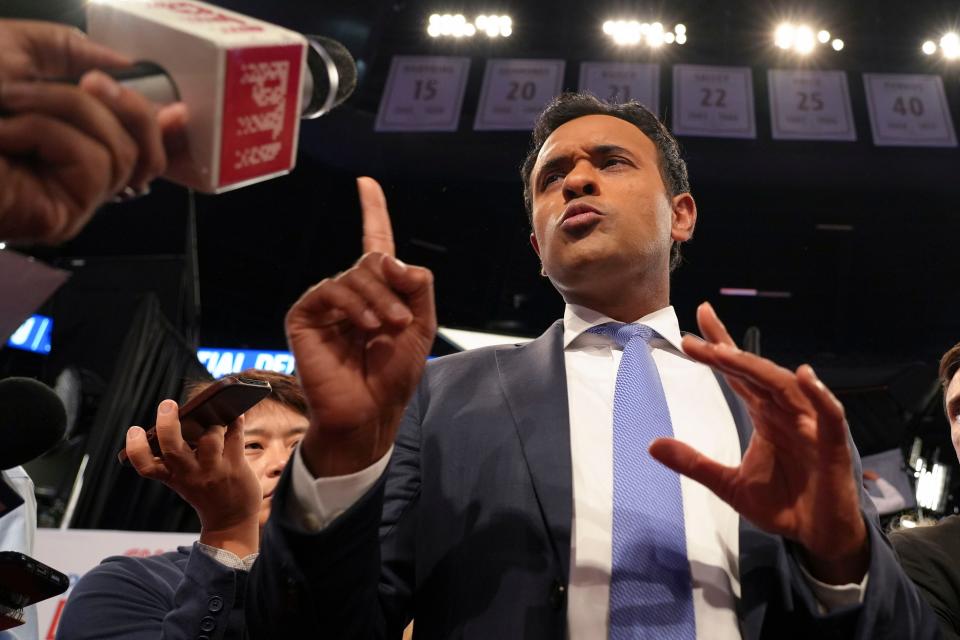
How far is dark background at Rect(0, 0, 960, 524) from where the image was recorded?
19.7 feet

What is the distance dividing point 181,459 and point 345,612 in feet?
1.41

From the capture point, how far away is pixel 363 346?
34.7 inches

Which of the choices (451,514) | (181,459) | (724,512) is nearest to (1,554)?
(181,459)

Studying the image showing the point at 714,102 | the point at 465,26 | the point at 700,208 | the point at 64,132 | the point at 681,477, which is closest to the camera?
the point at 64,132

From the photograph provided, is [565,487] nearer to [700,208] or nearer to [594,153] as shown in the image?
[594,153]

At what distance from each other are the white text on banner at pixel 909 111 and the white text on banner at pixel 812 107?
0.19 meters

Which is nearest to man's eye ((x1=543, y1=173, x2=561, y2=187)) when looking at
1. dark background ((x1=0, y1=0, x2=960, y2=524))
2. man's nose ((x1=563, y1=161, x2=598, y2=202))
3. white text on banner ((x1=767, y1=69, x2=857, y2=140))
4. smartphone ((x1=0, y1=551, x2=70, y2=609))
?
man's nose ((x1=563, y1=161, x2=598, y2=202))

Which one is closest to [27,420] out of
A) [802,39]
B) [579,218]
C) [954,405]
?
[579,218]

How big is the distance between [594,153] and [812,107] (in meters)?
5.01

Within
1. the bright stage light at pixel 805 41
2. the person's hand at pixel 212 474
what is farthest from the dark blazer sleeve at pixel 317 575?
the bright stage light at pixel 805 41

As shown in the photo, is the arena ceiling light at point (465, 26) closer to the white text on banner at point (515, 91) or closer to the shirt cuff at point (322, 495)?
the white text on banner at point (515, 91)

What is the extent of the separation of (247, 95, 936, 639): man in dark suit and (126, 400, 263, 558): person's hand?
274 millimetres

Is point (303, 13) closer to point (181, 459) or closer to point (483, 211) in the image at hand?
point (181, 459)

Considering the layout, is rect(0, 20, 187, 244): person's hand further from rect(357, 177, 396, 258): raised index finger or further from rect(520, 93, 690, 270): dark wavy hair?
rect(520, 93, 690, 270): dark wavy hair
